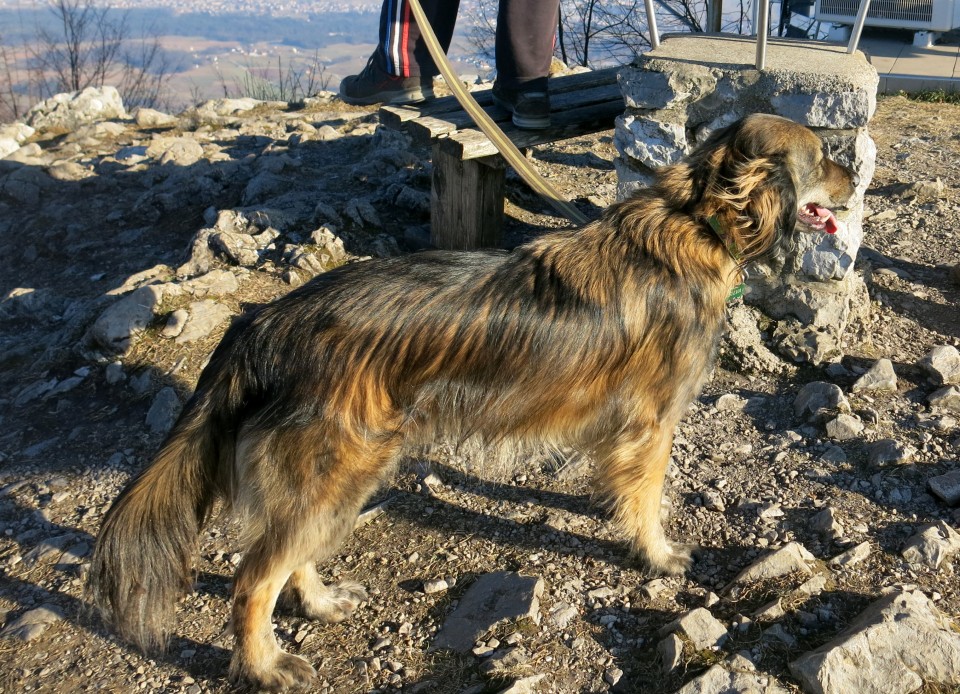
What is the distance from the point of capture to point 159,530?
8.75 ft

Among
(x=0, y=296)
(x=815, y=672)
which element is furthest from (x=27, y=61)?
(x=815, y=672)

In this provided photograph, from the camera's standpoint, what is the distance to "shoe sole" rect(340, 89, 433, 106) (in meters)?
5.24

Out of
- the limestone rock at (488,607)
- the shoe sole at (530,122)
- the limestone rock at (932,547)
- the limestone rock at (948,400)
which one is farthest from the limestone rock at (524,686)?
the shoe sole at (530,122)

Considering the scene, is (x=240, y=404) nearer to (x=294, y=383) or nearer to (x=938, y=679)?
(x=294, y=383)

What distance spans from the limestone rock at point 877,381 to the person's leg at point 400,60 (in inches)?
121

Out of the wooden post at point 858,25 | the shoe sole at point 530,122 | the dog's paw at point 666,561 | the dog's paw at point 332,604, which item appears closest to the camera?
the dog's paw at point 332,604

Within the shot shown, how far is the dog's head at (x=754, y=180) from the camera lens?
117 inches

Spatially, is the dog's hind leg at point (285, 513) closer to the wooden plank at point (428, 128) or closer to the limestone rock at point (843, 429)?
the limestone rock at point (843, 429)

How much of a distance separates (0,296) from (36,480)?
2.57 m

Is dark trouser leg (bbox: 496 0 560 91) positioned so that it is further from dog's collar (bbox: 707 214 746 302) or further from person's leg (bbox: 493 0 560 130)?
dog's collar (bbox: 707 214 746 302)

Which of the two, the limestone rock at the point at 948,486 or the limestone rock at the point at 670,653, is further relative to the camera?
the limestone rock at the point at 948,486

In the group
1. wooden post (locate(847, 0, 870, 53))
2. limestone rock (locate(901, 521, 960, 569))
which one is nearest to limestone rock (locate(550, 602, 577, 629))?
limestone rock (locate(901, 521, 960, 569))

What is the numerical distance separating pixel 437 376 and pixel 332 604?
41.0 inches

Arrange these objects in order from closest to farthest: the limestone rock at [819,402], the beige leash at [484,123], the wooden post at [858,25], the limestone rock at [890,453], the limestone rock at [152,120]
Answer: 1. the limestone rock at [890,453]
2. the limestone rock at [819,402]
3. the beige leash at [484,123]
4. the wooden post at [858,25]
5. the limestone rock at [152,120]
